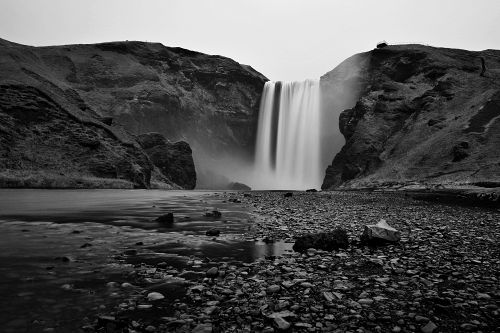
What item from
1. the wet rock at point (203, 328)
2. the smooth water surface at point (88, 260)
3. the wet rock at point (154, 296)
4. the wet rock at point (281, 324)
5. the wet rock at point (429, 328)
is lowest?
the smooth water surface at point (88, 260)

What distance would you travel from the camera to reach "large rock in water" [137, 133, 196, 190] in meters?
94.4

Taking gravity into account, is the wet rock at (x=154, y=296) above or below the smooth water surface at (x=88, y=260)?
above

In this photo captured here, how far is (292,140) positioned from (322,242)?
340 ft

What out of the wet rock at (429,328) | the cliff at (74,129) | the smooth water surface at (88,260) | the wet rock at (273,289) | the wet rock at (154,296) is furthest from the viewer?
the cliff at (74,129)

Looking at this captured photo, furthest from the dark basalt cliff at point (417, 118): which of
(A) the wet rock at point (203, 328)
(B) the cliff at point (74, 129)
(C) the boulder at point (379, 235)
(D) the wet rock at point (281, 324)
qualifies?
(A) the wet rock at point (203, 328)

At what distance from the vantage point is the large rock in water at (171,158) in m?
94.4

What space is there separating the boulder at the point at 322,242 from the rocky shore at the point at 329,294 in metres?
0.28

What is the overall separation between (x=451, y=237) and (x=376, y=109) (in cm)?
8544

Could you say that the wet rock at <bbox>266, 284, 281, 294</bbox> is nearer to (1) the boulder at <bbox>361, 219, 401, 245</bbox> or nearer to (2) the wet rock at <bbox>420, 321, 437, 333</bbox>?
(2) the wet rock at <bbox>420, 321, 437, 333</bbox>

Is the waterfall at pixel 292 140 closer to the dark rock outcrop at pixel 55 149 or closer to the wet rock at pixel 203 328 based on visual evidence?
the dark rock outcrop at pixel 55 149

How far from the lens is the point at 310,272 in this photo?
25.0ft

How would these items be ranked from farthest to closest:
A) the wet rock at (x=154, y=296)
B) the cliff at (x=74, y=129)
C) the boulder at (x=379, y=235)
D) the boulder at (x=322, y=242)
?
the cliff at (x=74, y=129), the boulder at (x=379, y=235), the boulder at (x=322, y=242), the wet rock at (x=154, y=296)

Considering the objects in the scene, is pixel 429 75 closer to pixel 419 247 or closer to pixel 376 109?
pixel 376 109

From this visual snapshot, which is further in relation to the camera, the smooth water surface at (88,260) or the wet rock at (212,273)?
the wet rock at (212,273)
